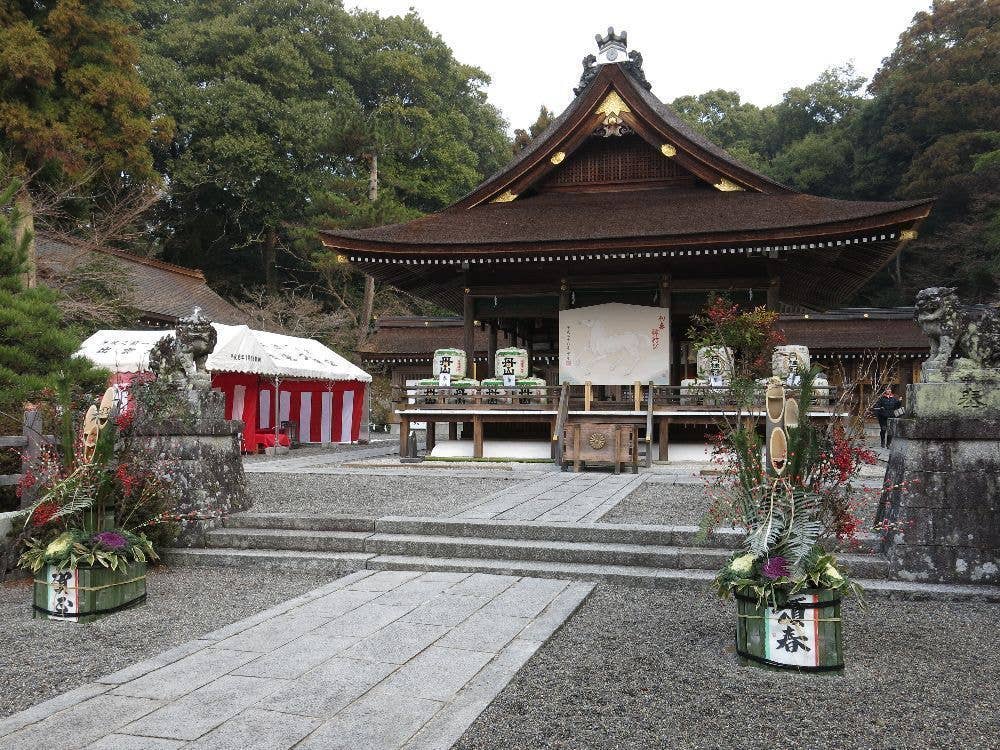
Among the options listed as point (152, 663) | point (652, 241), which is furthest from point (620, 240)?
point (152, 663)

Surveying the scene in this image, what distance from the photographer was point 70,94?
65.1 ft

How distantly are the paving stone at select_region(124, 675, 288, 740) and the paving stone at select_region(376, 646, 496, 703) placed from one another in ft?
1.79

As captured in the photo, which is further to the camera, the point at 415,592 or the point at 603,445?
the point at 603,445

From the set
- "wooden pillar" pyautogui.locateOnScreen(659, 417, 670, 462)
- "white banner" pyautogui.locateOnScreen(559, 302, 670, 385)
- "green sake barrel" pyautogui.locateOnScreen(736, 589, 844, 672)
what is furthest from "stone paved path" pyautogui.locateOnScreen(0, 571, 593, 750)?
"white banner" pyautogui.locateOnScreen(559, 302, 670, 385)

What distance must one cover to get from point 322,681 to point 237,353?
11.9m

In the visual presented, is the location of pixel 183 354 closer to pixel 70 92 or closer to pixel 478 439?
pixel 478 439

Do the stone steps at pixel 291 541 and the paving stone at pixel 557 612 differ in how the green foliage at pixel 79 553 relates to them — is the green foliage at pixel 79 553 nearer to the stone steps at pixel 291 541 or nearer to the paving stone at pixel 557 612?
the stone steps at pixel 291 541

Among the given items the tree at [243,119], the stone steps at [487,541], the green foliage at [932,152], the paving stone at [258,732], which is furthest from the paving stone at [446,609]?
the tree at [243,119]

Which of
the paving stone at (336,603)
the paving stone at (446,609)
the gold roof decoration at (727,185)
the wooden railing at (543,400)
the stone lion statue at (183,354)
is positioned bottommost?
the paving stone at (336,603)

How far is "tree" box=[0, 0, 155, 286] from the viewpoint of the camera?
18.4 metres

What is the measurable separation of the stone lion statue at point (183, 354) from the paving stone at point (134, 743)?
4.37 metres

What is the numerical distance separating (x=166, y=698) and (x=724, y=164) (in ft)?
44.0

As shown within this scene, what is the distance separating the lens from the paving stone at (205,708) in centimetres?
296

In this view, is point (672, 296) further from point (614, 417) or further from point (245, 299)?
point (245, 299)
